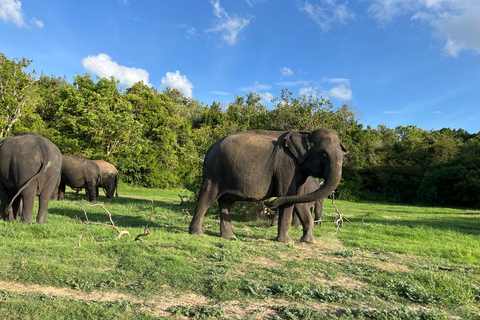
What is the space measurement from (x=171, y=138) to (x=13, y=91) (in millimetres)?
14236

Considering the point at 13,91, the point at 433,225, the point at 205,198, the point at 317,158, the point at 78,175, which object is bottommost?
the point at 433,225

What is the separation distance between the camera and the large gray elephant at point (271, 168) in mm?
7980

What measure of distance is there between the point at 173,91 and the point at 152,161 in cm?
2773

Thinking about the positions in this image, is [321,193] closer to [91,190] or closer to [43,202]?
[43,202]

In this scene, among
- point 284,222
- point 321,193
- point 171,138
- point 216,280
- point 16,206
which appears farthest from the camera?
point 171,138

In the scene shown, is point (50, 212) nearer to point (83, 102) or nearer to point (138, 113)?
point (83, 102)

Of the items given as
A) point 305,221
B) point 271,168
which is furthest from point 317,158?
point 305,221

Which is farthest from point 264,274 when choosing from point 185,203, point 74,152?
point 74,152

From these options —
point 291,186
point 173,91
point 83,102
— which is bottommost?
point 291,186

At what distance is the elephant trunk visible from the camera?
24.9ft

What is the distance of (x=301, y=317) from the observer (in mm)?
3910

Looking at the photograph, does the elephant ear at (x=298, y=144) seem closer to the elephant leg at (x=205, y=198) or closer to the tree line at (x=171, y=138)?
the elephant leg at (x=205, y=198)

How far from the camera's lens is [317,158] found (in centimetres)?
795

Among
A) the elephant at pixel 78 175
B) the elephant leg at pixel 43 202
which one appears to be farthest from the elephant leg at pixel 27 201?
the elephant at pixel 78 175
